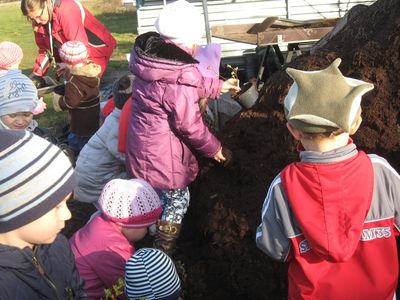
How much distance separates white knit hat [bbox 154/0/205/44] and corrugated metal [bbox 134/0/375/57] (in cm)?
777

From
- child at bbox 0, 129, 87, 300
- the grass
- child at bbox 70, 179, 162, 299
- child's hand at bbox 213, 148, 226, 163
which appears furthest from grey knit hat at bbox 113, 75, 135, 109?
the grass

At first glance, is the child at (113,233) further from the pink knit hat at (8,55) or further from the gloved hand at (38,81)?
the gloved hand at (38,81)

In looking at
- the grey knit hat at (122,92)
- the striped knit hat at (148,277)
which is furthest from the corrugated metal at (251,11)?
the striped knit hat at (148,277)

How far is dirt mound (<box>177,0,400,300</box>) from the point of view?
3.37 m

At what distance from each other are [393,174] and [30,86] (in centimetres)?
343

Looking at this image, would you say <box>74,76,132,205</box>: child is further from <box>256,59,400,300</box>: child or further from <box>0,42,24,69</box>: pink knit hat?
<box>256,59,400,300</box>: child

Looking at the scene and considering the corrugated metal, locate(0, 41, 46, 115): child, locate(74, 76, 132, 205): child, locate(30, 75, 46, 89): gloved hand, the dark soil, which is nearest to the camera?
the dark soil

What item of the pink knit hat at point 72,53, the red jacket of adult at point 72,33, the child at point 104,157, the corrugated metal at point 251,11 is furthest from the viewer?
the corrugated metal at point 251,11

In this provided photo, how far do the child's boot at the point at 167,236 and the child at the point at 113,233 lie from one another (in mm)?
301

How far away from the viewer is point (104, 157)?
4.98 metres

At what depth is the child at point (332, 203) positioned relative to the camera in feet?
7.21

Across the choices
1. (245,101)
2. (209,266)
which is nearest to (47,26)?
(245,101)

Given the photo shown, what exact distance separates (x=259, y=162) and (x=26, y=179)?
2014 millimetres

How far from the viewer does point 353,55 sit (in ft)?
12.0
